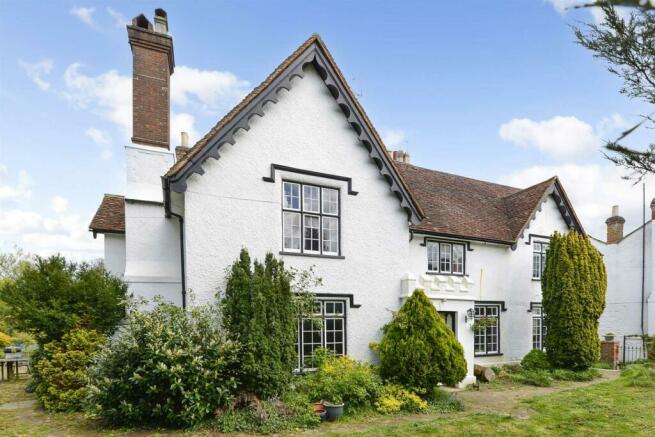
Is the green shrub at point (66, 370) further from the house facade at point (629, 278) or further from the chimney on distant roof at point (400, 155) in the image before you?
the house facade at point (629, 278)

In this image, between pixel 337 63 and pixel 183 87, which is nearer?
pixel 337 63

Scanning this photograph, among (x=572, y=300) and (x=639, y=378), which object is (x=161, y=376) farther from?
(x=639, y=378)

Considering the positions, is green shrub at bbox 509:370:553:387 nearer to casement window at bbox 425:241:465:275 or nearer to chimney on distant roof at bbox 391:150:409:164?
casement window at bbox 425:241:465:275

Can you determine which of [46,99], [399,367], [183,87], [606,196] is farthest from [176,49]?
[606,196]

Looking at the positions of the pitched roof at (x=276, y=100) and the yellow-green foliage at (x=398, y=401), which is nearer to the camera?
the yellow-green foliage at (x=398, y=401)

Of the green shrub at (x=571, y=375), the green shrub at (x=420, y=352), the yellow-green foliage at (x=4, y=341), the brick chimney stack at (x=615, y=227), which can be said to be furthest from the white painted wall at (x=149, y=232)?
the brick chimney stack at (x=615, y=227)

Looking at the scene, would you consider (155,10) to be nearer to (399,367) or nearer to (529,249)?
(399,367)

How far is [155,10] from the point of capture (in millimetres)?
12781

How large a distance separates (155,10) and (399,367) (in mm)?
13523

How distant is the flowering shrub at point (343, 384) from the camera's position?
30.6 feet

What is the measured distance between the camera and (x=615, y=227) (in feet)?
75.3

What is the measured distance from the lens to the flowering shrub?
9.32 m

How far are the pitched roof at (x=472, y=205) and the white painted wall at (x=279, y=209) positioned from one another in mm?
2359

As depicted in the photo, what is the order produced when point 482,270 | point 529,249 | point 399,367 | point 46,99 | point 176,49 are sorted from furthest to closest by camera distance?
1. point 529,249
2. point 482,270
3. point 176,49
4. point 46,99
5. point 399,367
